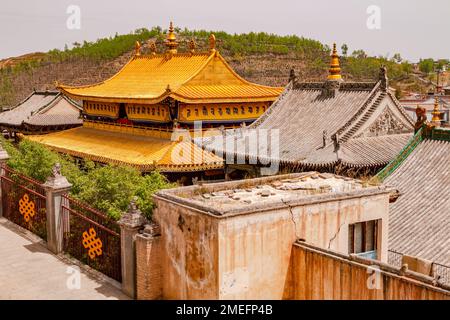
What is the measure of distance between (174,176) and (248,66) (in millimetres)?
55487

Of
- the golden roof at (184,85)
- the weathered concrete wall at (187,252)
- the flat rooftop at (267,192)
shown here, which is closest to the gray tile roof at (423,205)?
the flat rooftop at (267,192)

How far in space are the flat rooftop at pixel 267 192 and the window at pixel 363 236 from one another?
581 mm

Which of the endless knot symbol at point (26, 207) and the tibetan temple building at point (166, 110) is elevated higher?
the tibetan temple building at point (166, 110)

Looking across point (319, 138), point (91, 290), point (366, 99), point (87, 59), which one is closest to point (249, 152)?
point (319, 138)

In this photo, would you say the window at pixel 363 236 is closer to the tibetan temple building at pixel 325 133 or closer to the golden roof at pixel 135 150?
the tibetan temple building at pixel 325 133

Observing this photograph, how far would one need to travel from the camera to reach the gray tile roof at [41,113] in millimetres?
35312

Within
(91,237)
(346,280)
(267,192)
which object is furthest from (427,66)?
(346,280)

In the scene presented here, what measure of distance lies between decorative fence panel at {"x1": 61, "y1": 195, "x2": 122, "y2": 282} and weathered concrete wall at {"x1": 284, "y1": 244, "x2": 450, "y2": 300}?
3852 millimetres

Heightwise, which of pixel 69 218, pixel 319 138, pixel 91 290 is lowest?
pixel 91 290

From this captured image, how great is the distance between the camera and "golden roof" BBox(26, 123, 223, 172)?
2108 cm

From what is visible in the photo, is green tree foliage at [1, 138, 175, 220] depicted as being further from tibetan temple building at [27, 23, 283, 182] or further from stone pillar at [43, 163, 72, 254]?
tibetan temple building at [27, 23, 283, 182]

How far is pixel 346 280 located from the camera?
28.3 ft

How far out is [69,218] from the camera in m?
13.6
